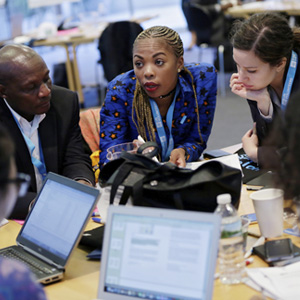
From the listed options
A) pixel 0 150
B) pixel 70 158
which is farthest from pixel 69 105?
pixel 0 150

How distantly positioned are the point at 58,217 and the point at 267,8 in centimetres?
579

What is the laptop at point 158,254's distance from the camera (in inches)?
55.6

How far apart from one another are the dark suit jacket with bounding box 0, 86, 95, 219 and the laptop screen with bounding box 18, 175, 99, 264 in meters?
0.61

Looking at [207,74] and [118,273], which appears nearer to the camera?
[118,273]

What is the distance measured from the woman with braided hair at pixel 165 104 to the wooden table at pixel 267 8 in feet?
13.6

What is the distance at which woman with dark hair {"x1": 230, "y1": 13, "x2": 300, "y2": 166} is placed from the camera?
2.54 meters

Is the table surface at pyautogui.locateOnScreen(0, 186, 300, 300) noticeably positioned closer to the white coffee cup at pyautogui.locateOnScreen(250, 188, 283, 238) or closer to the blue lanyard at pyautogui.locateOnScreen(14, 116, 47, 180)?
the white coffee cup at pyautogui.locateOnScreen(250, 188, 283, 238)

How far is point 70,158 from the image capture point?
2777mm

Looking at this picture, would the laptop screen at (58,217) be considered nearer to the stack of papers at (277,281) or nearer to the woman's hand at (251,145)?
the stack of papers at (277,281)

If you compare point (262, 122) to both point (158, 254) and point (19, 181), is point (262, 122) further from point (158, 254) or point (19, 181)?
point (19, 181)

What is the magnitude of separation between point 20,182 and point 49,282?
0.62 m

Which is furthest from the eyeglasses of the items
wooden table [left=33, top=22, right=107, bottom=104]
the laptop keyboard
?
wooden table [left=33, top=22, right=107, bottom=104]

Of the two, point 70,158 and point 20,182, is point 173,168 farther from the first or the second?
point 70,158

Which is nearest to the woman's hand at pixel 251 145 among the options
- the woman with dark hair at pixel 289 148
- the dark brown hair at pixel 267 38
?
the dark brown hair at pixel 267 38
